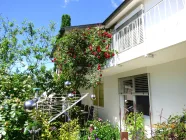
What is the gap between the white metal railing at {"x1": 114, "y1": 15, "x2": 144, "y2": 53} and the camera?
7.77 metres

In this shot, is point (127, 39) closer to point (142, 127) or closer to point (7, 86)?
point (142, 127)

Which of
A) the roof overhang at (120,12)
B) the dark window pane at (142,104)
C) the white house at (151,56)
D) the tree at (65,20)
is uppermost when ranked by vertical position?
the tree at (65,20)

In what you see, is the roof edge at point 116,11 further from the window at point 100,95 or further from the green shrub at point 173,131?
the green shrub at point 173,131

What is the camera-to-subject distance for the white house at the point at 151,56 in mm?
5832

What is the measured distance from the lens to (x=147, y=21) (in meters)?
7.80

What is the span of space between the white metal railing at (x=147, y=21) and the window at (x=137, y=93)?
2.11 metres

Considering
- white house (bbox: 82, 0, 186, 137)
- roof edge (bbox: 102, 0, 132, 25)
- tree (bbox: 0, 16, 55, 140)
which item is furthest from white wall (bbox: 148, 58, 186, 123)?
tree (bbox: 0, 16, 55, 140)

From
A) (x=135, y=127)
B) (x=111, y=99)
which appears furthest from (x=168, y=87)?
(x=111, y=99)

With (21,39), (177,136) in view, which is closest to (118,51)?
(177,136)

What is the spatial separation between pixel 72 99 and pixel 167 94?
5.72 m

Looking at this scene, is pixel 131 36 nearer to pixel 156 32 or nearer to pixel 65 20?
pixel 156 32

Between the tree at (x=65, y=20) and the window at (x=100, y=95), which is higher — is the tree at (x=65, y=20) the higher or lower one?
the higher one

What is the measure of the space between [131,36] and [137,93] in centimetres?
323

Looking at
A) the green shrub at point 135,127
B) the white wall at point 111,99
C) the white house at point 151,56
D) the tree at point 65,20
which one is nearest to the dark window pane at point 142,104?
the white house at point 151,56
